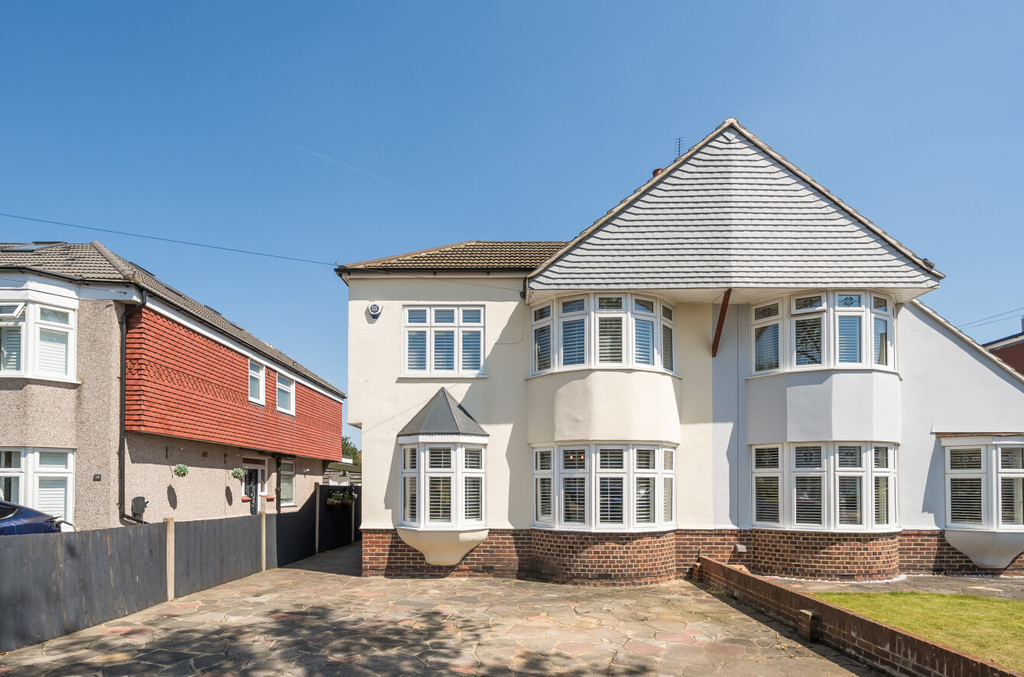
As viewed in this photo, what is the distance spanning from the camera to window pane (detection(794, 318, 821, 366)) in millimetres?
14305

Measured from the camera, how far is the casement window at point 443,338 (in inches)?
619

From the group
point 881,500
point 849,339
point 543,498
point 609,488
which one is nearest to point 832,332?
point 849,339

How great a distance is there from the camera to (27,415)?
42.4 feet

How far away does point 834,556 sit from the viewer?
1387 cm

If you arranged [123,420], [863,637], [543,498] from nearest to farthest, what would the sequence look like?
[863,637] < [123,420] < [543,498]

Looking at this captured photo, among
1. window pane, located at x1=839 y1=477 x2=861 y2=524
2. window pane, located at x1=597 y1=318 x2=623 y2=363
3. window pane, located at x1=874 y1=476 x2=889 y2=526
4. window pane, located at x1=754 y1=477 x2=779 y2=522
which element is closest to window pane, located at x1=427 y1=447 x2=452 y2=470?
window pane, located at x1=597 y1=318 x2=623 y2=363

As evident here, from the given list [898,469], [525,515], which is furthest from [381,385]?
[898,469]

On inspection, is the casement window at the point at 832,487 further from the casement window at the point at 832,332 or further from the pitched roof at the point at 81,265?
the pitched roof at the point at 81,265

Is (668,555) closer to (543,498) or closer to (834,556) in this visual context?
(543,498)

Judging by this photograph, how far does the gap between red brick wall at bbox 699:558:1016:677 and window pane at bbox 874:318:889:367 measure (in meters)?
5.40

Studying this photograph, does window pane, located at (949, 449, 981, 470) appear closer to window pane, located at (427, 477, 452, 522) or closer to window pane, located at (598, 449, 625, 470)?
window pane, located at (598, 449, 625, 470)

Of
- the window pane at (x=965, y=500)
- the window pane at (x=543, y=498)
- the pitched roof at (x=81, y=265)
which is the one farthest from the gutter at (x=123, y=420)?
the window pane at (x=965, y=500)

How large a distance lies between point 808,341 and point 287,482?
16.8m

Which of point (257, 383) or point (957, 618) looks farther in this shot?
point (257, 383)
